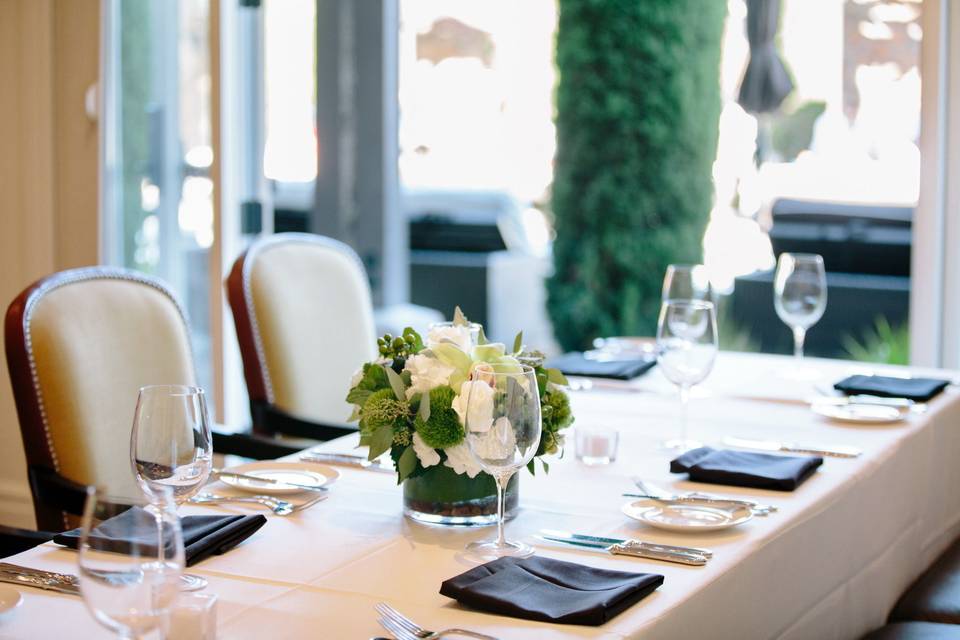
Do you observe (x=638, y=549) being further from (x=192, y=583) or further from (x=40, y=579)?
(x=40, y=579)

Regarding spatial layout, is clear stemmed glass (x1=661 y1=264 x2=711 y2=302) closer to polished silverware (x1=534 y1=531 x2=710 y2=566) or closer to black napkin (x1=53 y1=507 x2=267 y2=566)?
polished silverware (x1=534 y1=531 x2=710 y2=566)

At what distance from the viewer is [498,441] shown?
4.37 ft

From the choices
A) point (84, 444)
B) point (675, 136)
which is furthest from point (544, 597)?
point (675, 136)

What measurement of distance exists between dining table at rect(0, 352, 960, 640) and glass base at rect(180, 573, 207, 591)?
12 mm

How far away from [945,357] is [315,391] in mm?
1955

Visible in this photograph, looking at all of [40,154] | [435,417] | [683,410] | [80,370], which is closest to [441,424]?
[435,417]

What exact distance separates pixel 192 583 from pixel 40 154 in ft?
10.1

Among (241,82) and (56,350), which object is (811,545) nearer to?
(56,350)

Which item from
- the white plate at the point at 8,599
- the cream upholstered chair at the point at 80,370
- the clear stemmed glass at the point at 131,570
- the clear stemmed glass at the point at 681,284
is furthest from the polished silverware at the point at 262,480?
the clear stemmed glass at the point at 681,284

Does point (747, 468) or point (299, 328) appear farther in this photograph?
point (299, 328)

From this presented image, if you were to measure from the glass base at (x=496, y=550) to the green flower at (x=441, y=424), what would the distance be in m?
0.13

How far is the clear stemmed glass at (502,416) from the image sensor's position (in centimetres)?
132

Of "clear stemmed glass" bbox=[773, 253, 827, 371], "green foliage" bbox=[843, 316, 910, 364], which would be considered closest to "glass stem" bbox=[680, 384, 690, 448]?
"clear stemmed glass" bbox=[773, 253, 827, 371]

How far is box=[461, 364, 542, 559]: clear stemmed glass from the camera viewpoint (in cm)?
132
